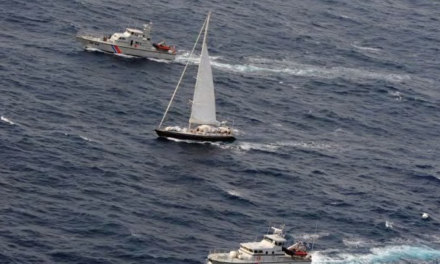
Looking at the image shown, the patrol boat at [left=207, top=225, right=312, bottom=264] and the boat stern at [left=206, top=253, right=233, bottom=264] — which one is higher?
the patrol boat at [left=207, top=225, right=312, bottom=264]

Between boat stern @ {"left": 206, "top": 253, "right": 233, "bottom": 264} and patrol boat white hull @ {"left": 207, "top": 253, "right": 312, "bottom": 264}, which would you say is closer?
boat stern @ {"left": 206, "top": 253, "right": 233, "bottom": 264}

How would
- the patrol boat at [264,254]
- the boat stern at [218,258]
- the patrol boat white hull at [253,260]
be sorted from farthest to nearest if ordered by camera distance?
the patrol boat at [264,254] < the patrol boat white hull at [253,260] < the boat stern at [218,258]

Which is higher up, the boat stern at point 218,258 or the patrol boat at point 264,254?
the patrol boat at point 264,254

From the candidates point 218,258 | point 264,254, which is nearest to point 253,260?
point 264,254

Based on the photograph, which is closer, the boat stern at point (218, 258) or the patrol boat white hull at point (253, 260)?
the boat stern at point (218, 258)

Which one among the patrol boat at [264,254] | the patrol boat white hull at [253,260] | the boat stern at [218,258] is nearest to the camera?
the boat stern at [218,258]

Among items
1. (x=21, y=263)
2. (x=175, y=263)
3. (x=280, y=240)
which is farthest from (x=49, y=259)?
(x=280, y=240)

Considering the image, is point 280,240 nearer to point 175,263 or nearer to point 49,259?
point 175,263

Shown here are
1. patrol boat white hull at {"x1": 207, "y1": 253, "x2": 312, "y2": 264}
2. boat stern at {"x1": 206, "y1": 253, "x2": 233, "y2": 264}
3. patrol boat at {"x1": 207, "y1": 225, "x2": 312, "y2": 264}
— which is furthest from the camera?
patrol boat at {"x1": 207, "y1": 225, "x2": 312, "y2": 264}
